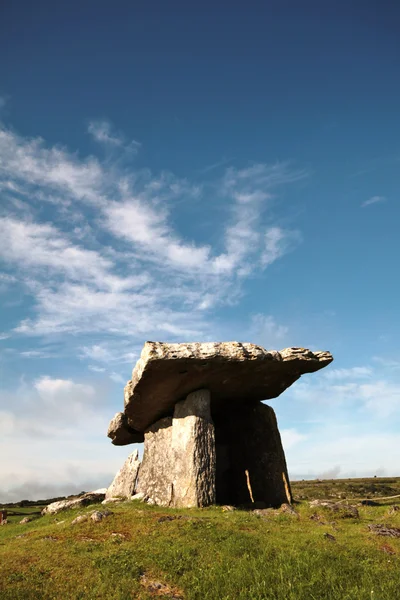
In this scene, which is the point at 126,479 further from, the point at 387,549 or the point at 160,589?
the point at 160,589

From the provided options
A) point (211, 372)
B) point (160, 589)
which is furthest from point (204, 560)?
point (211, 372)

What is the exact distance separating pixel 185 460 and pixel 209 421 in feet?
6.80

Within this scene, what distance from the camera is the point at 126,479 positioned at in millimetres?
24984

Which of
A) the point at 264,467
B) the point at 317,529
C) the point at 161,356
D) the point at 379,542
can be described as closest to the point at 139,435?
the point at 264,467

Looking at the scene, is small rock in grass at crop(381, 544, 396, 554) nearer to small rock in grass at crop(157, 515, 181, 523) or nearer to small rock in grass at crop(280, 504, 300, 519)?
small rock in grass at crop(280, 504, 300, 519)

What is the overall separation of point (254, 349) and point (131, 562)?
1075cm

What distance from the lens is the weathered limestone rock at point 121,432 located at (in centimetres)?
2634

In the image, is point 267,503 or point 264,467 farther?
point 264,467

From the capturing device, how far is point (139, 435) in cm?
2744

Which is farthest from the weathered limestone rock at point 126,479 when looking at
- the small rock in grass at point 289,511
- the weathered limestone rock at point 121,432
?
the small rock in grass at point 289,511

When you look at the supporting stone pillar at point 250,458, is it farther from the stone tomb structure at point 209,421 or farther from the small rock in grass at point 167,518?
the small rock in grass at point 167,518

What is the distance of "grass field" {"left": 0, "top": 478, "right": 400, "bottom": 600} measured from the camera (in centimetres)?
866

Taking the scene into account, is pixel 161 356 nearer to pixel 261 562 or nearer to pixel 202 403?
pixel 202 403

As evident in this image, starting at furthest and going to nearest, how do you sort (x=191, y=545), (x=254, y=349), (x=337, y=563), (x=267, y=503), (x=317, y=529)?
(x=267, y=503), (x=254, y=349), (x=317, y=529), (x=191, y=545), (x=337, y=563)
